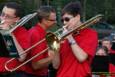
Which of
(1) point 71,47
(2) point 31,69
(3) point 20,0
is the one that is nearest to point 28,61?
(2) point 31,69

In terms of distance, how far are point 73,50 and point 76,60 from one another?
5.9 inches

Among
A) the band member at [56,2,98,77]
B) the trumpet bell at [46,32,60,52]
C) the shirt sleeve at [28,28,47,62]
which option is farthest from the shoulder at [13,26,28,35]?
the band member at [56,2,98,77]

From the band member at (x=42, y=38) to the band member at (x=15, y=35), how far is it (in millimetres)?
103

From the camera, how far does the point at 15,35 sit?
18.4 ft

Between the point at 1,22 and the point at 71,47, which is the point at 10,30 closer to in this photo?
the point at 1,22

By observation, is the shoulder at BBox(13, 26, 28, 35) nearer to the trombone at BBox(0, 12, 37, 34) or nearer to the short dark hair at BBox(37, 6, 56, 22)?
the trombone at BBox(0, 12, 37, 34)

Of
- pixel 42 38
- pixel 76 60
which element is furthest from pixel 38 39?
pixel 76 60

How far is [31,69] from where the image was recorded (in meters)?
5.81

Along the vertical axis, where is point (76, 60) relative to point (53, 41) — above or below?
below

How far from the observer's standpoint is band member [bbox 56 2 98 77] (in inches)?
207

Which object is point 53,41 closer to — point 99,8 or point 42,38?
point 42,38

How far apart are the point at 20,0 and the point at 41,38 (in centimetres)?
967

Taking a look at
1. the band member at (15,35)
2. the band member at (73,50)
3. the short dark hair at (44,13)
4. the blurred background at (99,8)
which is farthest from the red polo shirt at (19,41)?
the blurred background at (99,8)

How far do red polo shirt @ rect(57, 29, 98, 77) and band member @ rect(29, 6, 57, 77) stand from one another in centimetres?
22
